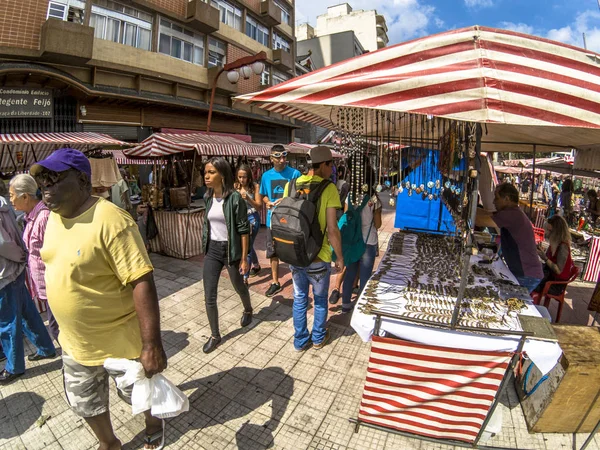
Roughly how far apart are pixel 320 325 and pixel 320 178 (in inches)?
60.9

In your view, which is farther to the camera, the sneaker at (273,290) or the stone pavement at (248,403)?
the sneaker at (273,290)

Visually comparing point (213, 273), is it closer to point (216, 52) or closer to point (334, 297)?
point (334, 297)

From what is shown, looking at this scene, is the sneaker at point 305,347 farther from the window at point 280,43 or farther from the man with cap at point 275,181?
the window at point 280,43

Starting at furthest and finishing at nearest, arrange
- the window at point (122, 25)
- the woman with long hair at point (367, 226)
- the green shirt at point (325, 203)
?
the window at point (122, 25), the woman with long hair at point (367, 226), the green shirt at point (325, 203)

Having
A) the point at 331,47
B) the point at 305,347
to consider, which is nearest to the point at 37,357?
the point at 305,347

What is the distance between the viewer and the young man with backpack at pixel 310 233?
2922 mm

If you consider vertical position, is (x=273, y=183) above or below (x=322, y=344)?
above

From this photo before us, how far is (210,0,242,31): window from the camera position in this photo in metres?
18.1

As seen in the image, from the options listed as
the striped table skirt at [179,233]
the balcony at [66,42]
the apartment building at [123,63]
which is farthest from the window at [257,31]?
the striped table skirt at [179,233]

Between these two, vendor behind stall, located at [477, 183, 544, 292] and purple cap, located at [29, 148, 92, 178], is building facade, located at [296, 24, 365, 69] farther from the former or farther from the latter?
purple cap, located at [29, 148, 92, 178]

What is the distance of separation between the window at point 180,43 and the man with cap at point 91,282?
16.1 m

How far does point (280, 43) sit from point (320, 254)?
25486mm

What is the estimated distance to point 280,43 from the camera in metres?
24.4

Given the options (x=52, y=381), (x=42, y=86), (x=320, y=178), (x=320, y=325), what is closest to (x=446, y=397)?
(x=320, y=325)
